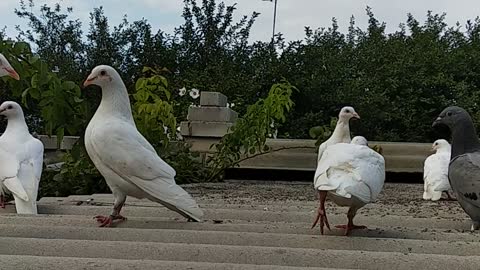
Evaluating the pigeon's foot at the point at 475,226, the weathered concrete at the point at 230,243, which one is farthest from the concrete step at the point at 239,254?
the pigeon's foot at the point at 475,226

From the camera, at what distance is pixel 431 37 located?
13016 mm

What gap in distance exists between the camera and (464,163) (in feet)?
11.2

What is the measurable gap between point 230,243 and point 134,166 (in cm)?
70

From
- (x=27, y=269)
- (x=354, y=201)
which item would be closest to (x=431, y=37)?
(x=354, y=201)

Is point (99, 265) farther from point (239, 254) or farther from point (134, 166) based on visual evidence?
point (134, 166)

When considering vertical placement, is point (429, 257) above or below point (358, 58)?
below

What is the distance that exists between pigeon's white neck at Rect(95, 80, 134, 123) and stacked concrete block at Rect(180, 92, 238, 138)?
411cm

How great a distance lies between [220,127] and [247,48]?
7163 mm

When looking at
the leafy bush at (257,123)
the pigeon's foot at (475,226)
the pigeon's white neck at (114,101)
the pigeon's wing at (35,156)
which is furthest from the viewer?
the leafy bush at (257,123)

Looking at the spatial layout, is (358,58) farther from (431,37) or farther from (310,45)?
(431,37)

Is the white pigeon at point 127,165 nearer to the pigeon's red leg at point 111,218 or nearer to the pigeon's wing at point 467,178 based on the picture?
the pigeon's red leg at point 111,218

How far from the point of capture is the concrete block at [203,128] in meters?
7.23

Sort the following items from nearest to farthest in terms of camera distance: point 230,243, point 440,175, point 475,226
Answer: point 230,243 < point 475,226 < point 440,175

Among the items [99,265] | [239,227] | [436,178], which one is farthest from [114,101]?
[436,178]
